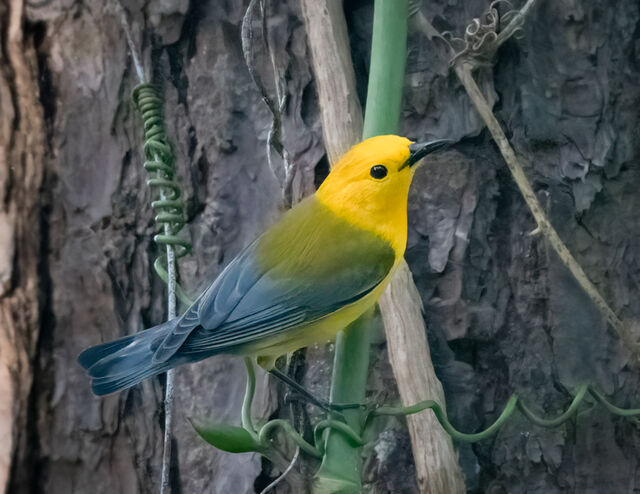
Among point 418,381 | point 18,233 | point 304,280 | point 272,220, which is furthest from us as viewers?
point 18,233

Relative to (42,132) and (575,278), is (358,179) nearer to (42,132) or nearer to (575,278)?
(575,278)

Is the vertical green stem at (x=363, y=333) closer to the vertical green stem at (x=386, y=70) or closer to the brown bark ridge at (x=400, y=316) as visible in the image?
the vertical green stem at (x=386, y=70)

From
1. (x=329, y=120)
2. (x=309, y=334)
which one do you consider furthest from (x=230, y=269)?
(x=329, y=120)

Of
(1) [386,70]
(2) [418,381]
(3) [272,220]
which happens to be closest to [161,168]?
(3) [272,220]

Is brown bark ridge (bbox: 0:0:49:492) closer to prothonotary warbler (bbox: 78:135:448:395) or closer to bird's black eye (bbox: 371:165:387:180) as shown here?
prothonotary warbler (bbox: 78:135:448:395)

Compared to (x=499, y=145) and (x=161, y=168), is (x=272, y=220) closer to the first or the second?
(x=161, y=168)

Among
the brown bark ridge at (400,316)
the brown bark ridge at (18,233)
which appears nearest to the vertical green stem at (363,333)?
the brown bark ridge at (400,316)

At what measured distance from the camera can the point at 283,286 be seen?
34.4 inches

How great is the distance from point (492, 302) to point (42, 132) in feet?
2.61

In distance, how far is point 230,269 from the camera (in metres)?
0.90

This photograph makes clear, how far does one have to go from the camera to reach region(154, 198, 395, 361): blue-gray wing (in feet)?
2.71

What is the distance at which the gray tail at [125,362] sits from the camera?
0.78 meters

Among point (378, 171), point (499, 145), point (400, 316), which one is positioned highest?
point (499, 145)

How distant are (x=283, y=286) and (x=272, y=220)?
0.75 feet
